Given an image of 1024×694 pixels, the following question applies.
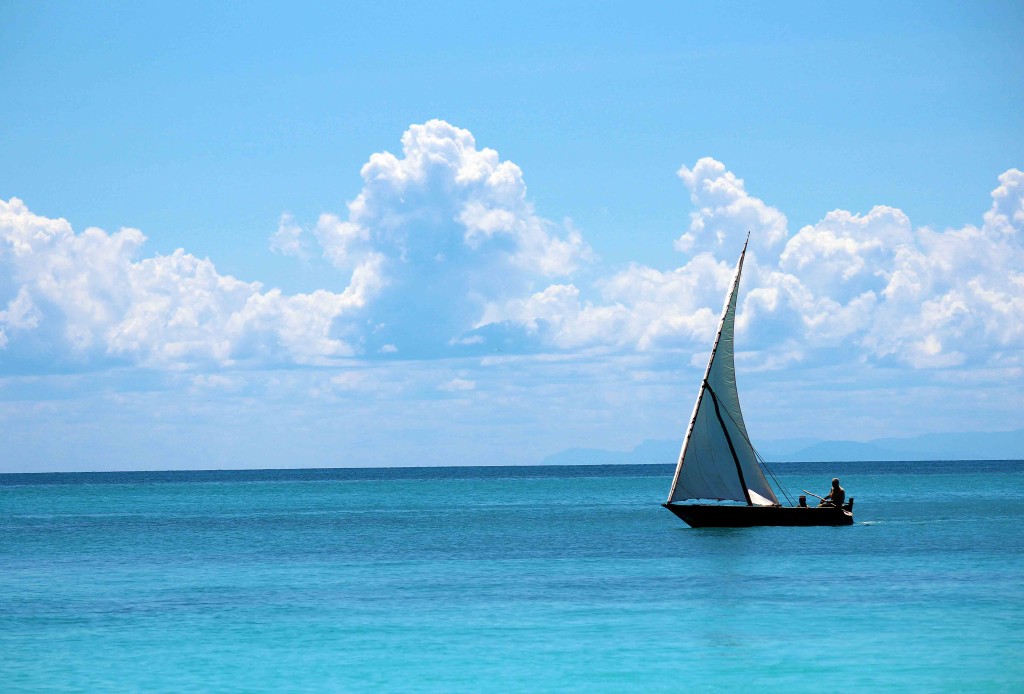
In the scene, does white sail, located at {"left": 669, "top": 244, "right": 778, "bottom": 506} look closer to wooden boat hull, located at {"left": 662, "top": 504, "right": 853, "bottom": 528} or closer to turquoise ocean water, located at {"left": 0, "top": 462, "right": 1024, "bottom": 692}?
wooden boat hull, located at {"left": 662, "top": 504, "right": 853, "bottom": 528}

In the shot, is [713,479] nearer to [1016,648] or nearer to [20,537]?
[1016,648]

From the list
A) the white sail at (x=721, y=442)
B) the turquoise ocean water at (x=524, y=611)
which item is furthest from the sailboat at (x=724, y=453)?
the turquoise ocean water at (x=524, y=611)

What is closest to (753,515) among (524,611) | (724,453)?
(724,453)

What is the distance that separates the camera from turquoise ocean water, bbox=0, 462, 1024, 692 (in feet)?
101

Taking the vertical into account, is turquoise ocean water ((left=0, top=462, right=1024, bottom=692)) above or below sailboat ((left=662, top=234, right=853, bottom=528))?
below

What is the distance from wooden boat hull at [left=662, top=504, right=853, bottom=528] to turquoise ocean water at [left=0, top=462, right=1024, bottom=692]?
1004mm

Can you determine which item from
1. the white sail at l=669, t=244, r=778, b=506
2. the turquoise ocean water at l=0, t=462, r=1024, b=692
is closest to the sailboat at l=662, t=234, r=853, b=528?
the white sail at l=669, t=244, r=778, b=506

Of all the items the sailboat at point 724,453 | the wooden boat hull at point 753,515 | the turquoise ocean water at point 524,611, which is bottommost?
the turquoise ocean water at point 524,611

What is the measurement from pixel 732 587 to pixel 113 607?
70.4ft

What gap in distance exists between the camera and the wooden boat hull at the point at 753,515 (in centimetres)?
6481

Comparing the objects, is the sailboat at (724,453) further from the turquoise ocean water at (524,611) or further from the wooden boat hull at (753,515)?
the turquoise ocean water at (524,611)

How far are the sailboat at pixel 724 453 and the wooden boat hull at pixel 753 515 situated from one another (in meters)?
0.05

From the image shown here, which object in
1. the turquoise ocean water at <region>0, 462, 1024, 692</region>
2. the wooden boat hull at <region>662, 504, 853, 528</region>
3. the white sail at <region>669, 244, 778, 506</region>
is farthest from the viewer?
the wooden boat hull at <region>662, 504, 853, 528</region>

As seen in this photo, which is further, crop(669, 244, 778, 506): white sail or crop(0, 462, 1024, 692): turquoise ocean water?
crop(669, 244, 778, 506): white sail
